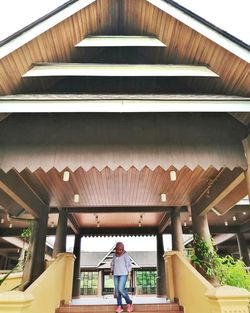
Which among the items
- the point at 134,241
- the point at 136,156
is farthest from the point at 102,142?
the point at 134,241

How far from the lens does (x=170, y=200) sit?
7.45m

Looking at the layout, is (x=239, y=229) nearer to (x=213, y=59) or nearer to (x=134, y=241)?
(x=213, y=59)

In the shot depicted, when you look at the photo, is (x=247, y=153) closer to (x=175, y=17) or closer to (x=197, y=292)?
(x=175, y=17)

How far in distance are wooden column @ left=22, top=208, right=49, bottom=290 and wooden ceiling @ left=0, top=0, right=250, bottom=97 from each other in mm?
4010

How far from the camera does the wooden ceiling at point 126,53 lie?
3.57m

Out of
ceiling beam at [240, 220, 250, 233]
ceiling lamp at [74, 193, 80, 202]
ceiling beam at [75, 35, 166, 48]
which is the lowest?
ceiling lamp at [74, 193, 80, 202]

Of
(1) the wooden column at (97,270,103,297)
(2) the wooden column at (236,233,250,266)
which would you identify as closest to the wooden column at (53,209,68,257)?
(2) the wooden column at (236,233,250,266)

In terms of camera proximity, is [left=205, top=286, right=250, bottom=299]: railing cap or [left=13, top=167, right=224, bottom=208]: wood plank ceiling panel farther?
[left=13, top=167, right=224, bottom=208]: wood plank ceiling panel

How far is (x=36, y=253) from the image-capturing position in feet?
22.0

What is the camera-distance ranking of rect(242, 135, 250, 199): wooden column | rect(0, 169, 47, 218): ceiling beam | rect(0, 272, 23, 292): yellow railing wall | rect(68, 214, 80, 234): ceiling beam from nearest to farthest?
1. rect(242, 135, 250, 199): wooden column
2. rect(0, 169, 47, 218): ceiling beam
3. rect(0, 272, 23, 292): yellow railing wall
4. rect(68, 214, 80, 234): ceiling beam

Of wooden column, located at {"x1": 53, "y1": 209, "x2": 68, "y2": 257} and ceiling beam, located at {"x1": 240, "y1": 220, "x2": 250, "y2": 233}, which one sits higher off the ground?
ceiling beam, located at {"x1": 240, "y1": 220, "x2": 250, "y2": 233}

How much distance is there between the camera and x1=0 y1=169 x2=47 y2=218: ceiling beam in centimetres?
489

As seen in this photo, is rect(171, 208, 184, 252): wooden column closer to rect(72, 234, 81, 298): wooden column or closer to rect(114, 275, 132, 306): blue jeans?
rect(114, 275, 132, 306): blue jeans

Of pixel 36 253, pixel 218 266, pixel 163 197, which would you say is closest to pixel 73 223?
pixel 36 253
